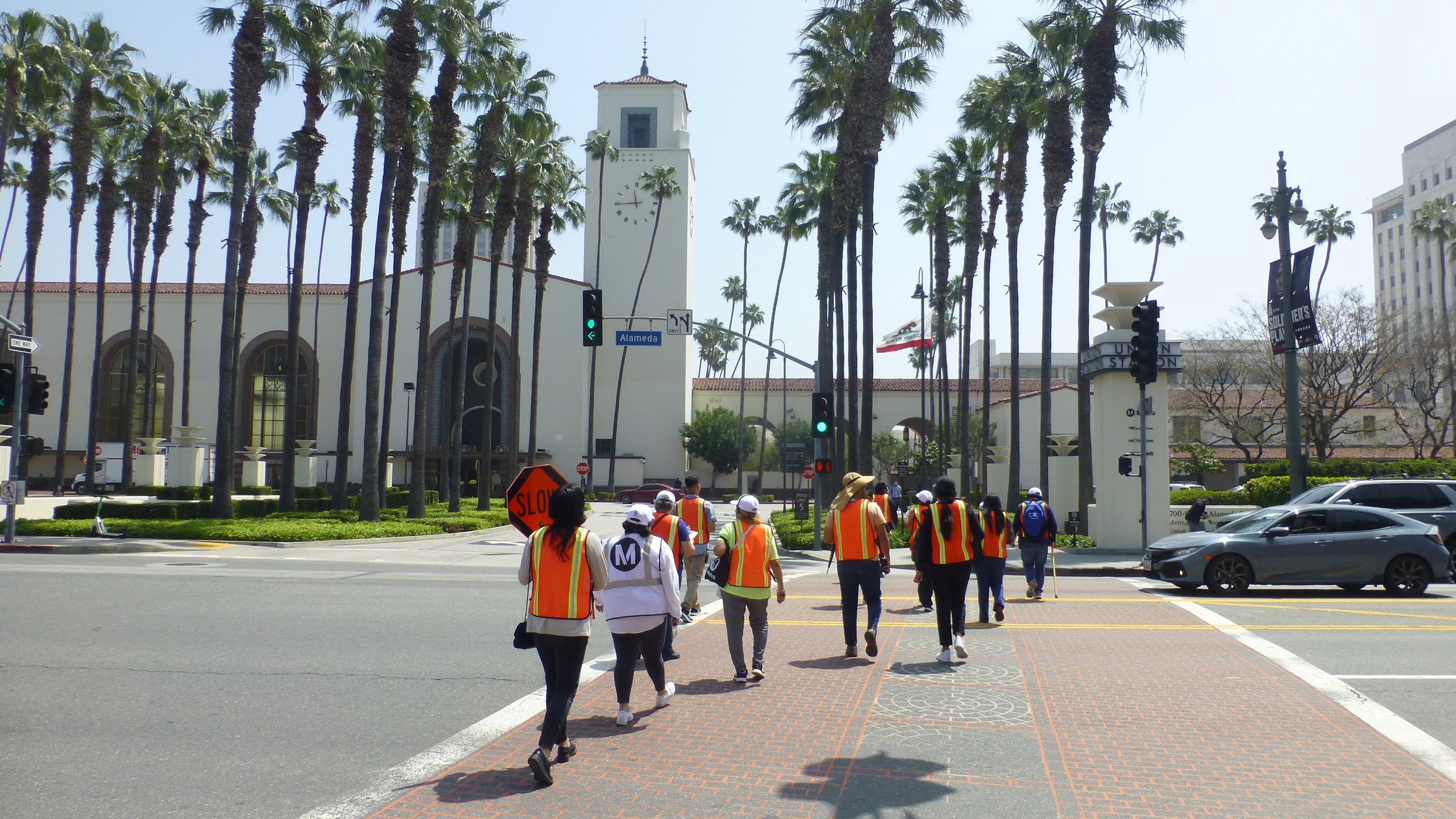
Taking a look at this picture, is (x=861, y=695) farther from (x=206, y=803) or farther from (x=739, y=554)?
(x=206, y=803)

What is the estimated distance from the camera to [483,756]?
20.3ft

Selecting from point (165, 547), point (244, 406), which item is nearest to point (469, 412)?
point (244, 406)

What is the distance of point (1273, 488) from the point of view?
109 feet

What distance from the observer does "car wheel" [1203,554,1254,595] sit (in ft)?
49.1

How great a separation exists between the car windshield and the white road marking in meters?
4.85

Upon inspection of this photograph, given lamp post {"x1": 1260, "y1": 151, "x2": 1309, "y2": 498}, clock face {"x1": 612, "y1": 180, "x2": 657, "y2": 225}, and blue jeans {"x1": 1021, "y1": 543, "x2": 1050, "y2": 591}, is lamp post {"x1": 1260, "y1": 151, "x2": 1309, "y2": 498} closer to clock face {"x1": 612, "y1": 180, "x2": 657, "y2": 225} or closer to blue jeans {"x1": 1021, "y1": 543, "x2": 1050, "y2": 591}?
blue jeans {"x1": 1021, "y1": 543, "x2": 1050, "y2": 591}

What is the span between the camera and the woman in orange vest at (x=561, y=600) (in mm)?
5855

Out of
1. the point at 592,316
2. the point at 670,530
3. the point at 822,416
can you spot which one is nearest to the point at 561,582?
the point at 670,530

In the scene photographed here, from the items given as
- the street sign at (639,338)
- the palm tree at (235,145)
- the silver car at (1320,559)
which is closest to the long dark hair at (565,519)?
the silver car at (1320,559)

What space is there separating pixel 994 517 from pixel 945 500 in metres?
2.13

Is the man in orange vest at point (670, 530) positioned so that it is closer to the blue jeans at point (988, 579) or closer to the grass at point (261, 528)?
the blue jeans at point (988, 579)

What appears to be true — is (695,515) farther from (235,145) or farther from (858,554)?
(235,145)

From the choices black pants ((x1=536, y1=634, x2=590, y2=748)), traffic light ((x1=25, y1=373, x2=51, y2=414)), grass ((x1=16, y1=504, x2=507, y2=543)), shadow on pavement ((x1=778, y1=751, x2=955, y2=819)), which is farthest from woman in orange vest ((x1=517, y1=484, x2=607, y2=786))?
traffic light ((x1=25, y1=373, x2=51, y2=414))

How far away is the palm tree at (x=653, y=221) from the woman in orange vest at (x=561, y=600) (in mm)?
57433
